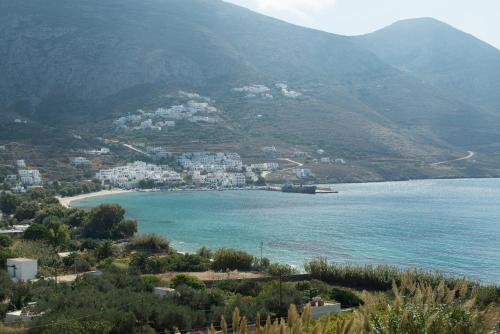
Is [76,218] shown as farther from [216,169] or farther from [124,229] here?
[216,169]

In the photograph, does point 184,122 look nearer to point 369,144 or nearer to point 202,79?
point 202,79

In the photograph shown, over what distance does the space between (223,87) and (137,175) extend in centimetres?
5184

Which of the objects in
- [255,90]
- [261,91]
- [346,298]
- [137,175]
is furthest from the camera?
[261,91]

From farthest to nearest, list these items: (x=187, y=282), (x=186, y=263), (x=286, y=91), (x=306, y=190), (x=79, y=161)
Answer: (x=286, y=91) → (x=79, y=161) → (x=306, y=190) → (x=186, y=263) → (x=187, y=282)

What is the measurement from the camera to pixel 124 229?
136 feet

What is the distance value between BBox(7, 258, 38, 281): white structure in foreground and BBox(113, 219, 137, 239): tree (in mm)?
15777

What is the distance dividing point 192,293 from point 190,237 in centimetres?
2695

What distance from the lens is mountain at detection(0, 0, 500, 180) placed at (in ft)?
378

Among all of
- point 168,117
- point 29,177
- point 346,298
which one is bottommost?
point 346,298

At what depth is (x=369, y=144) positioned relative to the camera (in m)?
115

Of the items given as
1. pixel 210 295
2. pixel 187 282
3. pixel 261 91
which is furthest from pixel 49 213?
pixel 261 91

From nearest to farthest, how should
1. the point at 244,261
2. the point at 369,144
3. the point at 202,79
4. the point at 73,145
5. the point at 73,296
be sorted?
the point at 73,296 → the point at 244,261 → the point at 73,145 → the point at 369,144 → the point at 202,79

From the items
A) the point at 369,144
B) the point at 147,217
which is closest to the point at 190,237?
the point at 147,217

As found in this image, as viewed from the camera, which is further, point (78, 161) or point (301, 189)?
point (301, 189)
